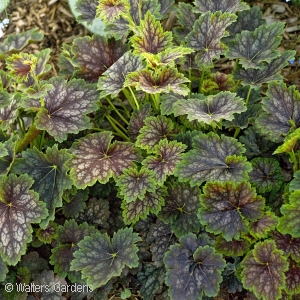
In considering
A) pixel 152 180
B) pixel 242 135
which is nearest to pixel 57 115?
pixel 152 180

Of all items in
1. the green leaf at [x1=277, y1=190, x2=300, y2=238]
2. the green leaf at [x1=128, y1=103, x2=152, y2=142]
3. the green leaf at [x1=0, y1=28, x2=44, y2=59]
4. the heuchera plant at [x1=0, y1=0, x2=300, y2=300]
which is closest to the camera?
the green leaf at [x1=277, y1=190, x2=300, y2=238]

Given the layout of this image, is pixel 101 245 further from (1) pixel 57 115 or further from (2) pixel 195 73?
(2) pixel 195 73

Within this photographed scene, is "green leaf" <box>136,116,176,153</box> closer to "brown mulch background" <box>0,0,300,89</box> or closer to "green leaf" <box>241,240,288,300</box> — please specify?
"green leaf" <box>241,240,288,300</box>

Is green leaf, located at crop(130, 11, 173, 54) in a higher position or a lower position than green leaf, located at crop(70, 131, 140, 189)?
higher

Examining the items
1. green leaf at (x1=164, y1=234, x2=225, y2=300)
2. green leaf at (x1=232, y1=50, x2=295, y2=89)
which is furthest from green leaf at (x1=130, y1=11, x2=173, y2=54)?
green leaf at (x1=164, y1=234, x2=225, y2=300)

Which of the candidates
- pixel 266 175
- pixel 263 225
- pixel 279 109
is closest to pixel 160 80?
pixel 279 109

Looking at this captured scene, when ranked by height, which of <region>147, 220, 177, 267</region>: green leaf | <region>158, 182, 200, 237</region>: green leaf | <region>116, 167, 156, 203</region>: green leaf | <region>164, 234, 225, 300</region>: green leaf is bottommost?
<region>147, 220, 177, 267</region>: green leaf

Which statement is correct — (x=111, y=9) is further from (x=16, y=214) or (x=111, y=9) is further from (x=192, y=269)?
(x=192, y=269)
